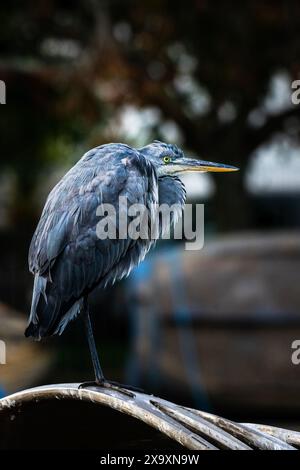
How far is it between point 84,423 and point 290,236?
276 inches

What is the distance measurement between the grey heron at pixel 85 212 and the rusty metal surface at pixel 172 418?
0.57 ft

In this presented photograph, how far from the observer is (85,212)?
7.85 ft

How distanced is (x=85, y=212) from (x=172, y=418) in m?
0.55

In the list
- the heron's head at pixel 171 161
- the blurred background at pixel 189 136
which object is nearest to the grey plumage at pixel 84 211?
the heron's head at pixel 171 161

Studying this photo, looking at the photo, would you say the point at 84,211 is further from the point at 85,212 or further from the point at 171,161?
the point at 171,161

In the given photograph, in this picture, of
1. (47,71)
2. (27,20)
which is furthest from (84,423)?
(27,20)

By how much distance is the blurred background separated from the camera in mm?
8398

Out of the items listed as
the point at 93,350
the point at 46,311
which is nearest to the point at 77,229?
the point at 46,311

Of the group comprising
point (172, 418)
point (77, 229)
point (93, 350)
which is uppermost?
point (77, 229)

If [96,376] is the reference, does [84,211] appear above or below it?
above

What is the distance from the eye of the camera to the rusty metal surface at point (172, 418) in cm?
211

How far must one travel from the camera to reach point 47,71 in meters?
10.1

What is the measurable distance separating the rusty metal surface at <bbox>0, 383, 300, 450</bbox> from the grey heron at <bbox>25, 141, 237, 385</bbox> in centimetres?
17

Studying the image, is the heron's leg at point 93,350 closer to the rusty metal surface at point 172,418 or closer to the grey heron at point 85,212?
the grey heron at point 85,212
